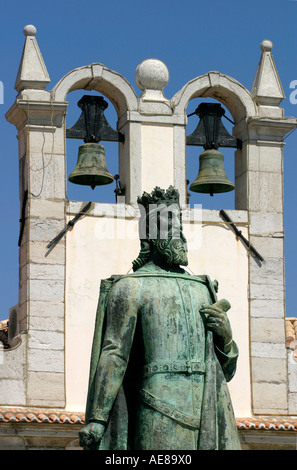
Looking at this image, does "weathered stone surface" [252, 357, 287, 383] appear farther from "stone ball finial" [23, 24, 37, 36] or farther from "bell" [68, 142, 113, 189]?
"stone ball finial" [23, 24, 37, 36]

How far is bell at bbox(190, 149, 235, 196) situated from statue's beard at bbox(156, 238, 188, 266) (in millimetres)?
12019

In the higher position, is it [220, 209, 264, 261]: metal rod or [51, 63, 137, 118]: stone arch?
[51, 63, 137, 118]: stone arch

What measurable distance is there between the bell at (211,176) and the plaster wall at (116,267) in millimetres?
651

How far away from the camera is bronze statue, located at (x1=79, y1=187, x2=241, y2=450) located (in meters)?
10.8

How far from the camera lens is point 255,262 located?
24484 millimetres

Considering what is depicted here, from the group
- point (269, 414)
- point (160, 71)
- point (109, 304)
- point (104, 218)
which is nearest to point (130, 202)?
point (104, 218)

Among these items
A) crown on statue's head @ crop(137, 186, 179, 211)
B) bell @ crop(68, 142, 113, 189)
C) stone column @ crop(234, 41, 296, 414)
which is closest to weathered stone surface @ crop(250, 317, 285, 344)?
stone column @ crop(234, 41, 296, 414)

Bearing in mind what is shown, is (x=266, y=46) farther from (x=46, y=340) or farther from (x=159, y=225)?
(x=159, y=225)

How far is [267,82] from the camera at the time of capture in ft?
81.8

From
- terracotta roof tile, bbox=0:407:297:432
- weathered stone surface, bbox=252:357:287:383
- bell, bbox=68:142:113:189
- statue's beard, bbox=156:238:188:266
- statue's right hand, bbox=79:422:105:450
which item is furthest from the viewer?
weathered stone surface, bbox=252:357:287:383

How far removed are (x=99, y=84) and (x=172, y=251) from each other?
13.1 metres

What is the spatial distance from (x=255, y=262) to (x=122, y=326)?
13573 millimetres

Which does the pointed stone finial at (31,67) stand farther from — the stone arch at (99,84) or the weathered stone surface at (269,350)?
the weathered stone surface at (269,350)

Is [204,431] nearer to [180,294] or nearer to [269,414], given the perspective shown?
[180,294]
